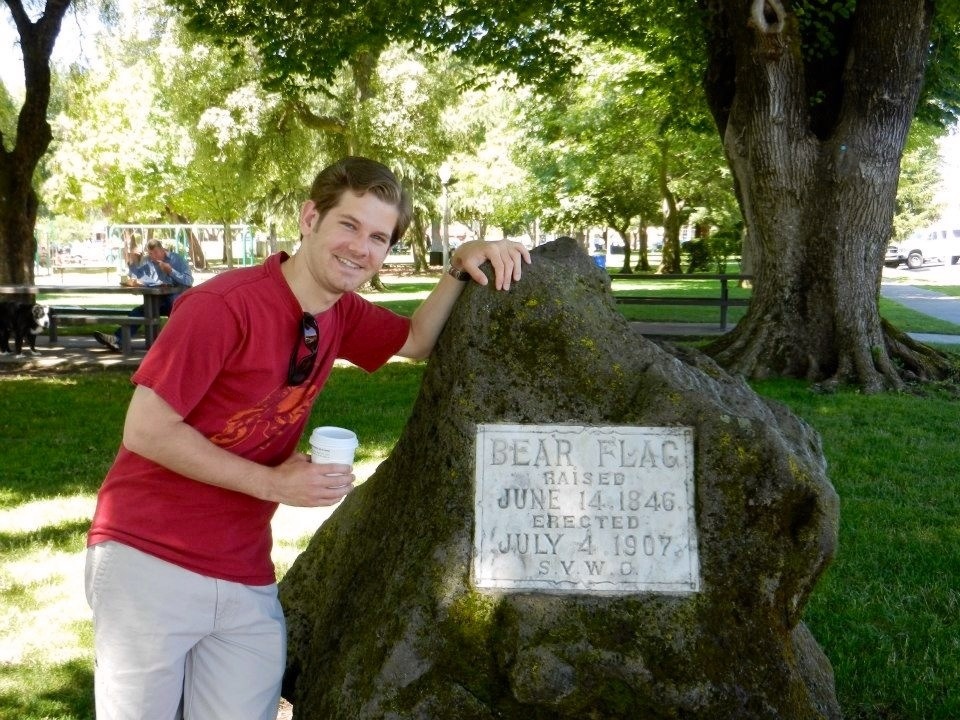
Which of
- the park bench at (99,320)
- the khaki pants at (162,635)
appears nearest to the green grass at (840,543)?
the khaki pants at (162,635)

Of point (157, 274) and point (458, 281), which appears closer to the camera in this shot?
point (458, 281)

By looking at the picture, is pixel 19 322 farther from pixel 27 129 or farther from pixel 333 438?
pixel 333 438

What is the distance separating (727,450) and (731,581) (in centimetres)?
40

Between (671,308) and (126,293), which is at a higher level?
(126,293)

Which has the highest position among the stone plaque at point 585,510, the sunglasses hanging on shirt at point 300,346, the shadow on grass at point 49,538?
the sunglasses hanging on shirt at point 300,346

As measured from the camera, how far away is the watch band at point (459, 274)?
3.28m

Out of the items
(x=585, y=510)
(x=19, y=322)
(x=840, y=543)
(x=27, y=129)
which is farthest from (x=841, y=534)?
(x=27, y=129)

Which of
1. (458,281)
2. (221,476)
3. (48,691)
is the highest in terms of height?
(458,281)

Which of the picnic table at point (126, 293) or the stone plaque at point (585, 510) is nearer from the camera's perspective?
the stone plaque at point (585, 510)

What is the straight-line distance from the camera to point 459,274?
10.8ft

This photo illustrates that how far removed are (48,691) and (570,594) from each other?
246 centimetres

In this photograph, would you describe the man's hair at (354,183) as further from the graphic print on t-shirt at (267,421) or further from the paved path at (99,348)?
the paved path at (99,348)

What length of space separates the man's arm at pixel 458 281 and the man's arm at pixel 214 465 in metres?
0.88

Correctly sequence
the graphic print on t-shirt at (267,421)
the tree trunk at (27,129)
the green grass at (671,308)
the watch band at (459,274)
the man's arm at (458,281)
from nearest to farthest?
the graphic print on t-shirt at (267,421), the man's arm at (458,281), the watch band at (459,274), the tree trunk at (27,129), the green grass at (671,308)
